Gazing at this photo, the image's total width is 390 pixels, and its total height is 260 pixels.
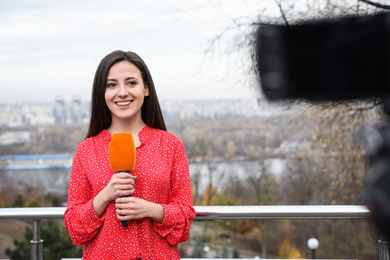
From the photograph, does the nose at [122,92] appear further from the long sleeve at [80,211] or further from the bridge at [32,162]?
the bridge at [32,162]

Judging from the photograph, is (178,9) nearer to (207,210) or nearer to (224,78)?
(224,78)

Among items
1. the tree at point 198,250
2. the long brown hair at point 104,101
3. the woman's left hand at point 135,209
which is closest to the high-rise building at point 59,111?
the tree at point 198,250

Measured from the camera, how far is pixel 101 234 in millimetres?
852

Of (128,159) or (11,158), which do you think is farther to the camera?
(11,158)

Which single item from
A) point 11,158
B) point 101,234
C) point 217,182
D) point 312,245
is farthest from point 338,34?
point 11,158

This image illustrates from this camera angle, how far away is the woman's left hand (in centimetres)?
77

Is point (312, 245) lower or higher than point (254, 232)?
higher

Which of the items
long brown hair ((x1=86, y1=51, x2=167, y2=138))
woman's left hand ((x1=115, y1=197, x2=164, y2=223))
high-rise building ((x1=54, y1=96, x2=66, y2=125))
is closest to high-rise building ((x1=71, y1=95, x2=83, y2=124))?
high-rise building ((x1=54, y1=96, x2=66, y2=125))

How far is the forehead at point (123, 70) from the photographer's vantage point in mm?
860

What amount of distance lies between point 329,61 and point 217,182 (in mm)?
14494

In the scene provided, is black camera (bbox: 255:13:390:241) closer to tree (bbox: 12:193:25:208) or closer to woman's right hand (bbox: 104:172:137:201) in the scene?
woman's right hand (bbox: 104:172:137:201)

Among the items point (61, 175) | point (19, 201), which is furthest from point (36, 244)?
point (61, 175)

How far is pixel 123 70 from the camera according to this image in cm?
86

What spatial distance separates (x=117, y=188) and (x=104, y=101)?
0.68 ft
